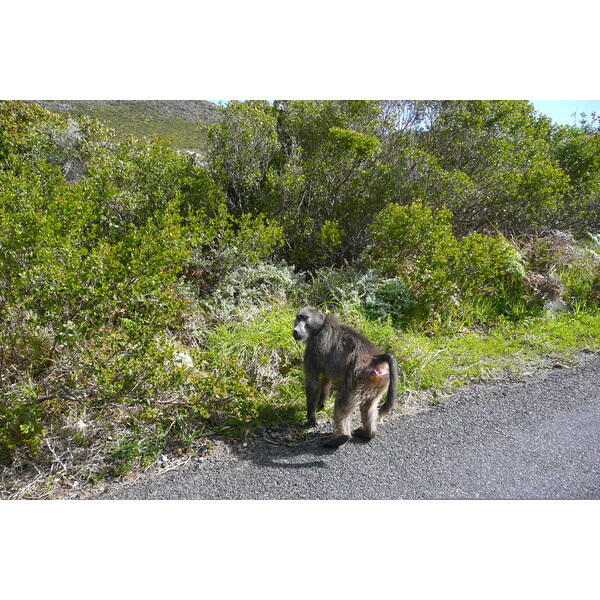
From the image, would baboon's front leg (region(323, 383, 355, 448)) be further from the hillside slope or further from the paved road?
the hillside slope

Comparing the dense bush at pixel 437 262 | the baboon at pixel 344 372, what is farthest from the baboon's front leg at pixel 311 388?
the dense bush at pixel 437 262

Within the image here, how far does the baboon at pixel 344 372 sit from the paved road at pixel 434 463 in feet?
0.67

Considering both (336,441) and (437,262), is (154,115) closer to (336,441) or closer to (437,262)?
(437,262)

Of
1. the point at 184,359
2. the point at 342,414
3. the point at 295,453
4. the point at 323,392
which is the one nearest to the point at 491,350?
the point at 323,392

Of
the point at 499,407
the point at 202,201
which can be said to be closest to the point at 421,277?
the point at 499,407

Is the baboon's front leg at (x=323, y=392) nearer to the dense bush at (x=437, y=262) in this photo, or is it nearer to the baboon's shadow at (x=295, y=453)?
the baboon's shadow at (x=295, y=453)

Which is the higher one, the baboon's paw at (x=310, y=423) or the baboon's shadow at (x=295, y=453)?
the baboon's paw at (x=310, y=423)

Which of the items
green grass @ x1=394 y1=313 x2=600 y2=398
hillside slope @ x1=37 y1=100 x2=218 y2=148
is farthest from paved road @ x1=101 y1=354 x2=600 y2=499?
hillside slope @ x1=37 y1=100 x2=218 y2=148

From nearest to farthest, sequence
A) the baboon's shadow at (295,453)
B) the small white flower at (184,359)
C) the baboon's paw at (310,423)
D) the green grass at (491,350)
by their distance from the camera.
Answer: the baboon's shadow at (295,453) < the baboon's paw at (310,423) < the small white flower at (184,359) < the green grass at (491,350)

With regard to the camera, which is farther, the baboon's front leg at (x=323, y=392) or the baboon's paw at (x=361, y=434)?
the baboon's front leg at (x=323, y=392)

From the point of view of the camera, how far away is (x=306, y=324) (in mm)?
3611

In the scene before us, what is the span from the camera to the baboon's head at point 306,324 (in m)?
3.57

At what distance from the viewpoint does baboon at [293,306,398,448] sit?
3.35 metres

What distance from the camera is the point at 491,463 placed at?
324 cm
